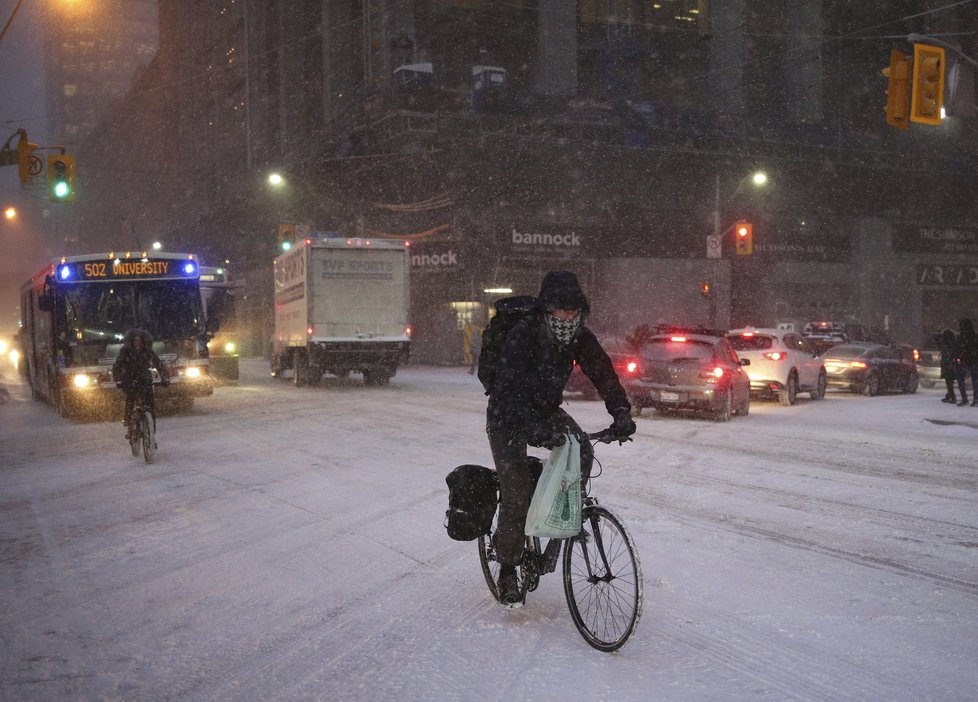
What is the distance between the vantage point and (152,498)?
8492mm

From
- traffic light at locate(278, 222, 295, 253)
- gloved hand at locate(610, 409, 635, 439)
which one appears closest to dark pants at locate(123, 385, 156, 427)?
gloved hand at locate(610, 409, 635, 439)

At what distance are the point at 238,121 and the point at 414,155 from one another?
25.9 m

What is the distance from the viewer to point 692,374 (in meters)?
14.6

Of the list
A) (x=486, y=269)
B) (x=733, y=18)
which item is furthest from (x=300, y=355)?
(x=733, y=18)

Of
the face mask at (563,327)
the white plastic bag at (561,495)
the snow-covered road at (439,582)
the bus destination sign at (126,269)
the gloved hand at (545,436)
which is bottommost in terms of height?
the snow-covered road at (439,582)

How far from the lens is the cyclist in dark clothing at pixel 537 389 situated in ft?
13.8

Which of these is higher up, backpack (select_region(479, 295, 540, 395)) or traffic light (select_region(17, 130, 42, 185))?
traffic light (select_region(17, 130, 42, 185))

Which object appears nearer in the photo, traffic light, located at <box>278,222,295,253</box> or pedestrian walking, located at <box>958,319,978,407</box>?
pedestrian walking, located at <box>958,319,978,407</box>

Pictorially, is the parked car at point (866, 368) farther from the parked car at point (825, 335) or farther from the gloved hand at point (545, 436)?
the gloved hand at point (545, 436)

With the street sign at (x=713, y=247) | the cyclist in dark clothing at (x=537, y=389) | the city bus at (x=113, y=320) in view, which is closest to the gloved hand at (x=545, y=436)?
the cyclist in dark clothing at (x=537, y=389)

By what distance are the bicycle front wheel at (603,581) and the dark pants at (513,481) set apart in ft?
0.84

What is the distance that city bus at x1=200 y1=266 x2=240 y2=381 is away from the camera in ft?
83.5

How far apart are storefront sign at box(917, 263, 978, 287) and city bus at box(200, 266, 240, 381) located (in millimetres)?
33672

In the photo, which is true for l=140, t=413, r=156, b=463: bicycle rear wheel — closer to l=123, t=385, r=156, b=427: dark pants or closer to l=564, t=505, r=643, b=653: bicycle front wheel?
l=123, t=385, r=156, b=427: dark pants
